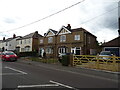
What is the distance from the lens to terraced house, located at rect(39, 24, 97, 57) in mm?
33719

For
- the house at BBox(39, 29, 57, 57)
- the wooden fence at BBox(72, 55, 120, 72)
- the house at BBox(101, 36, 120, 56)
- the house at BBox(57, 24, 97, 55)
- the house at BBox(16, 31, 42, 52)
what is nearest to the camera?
the wooden fence at BBox(72, 55, 120, 72)

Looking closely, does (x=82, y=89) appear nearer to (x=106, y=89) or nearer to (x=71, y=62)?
(x=106, y=89)

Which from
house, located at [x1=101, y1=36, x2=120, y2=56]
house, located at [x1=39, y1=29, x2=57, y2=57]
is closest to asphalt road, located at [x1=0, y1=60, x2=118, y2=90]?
house, located at [x1=101, y1=36, x2=120, y2=56]

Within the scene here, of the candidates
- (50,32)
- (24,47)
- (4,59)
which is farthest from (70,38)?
(24,47)

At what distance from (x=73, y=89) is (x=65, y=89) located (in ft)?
1.19

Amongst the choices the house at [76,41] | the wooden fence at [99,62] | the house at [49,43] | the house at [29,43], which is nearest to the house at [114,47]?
the house at [76,41]

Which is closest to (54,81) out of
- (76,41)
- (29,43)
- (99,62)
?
(99,62)

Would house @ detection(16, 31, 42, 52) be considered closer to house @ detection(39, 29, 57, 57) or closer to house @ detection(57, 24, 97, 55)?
house @ detection(39, 29, 57, 57)

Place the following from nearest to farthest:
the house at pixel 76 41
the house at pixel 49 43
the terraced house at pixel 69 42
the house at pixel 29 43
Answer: the house at pixel 76 41, the terraced house at pixel 69 42, the house at pixel 49 43, the house at pixel 29 43

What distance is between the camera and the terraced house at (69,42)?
3372cm

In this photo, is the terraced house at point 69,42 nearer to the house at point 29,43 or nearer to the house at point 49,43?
the house at point 49,43

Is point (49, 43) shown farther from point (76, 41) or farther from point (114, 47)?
point (114, 47)

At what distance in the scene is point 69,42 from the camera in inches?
1420

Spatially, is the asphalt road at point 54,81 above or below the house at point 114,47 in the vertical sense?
below
